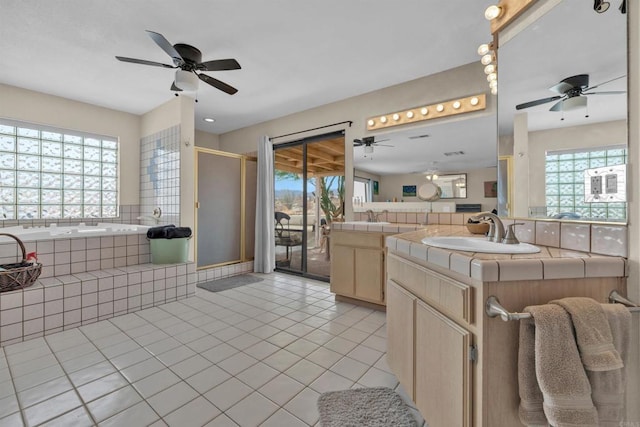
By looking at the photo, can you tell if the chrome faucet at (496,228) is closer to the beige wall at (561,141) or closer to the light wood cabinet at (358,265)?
the beige wall at (561,141)

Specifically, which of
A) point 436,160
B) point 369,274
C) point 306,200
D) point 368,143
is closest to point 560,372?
point 369,274

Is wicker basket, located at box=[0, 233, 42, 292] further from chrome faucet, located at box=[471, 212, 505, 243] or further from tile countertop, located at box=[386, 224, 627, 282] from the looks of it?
chrome faucet, located at box=[471, 212, 505, 243]

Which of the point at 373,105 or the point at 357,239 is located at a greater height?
the point at 373,105

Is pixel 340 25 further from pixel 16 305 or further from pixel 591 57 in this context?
pixel 16 305

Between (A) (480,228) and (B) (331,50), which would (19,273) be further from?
(A) (480,228)

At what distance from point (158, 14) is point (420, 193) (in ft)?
8.93

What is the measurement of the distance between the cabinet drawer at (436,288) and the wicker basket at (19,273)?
9.02 ft

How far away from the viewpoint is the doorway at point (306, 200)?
4.02 meters

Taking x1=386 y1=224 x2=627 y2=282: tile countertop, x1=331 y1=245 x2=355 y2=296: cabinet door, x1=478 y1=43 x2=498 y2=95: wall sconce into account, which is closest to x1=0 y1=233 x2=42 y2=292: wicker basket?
x1=331 y1=245 x2=355 y2=296: cabinet door

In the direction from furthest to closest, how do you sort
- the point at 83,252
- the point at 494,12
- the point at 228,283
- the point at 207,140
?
the point at 207,140 → the point at 228,283 → the point at 83,252 → the point at 494,12

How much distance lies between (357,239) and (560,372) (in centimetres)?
206

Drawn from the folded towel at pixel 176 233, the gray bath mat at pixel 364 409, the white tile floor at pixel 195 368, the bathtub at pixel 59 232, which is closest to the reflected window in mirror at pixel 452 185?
the white tile floor at pixel 195 368

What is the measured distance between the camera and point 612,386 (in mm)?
729

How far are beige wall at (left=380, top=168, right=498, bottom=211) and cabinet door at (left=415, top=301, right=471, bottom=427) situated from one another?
56.8 inches
